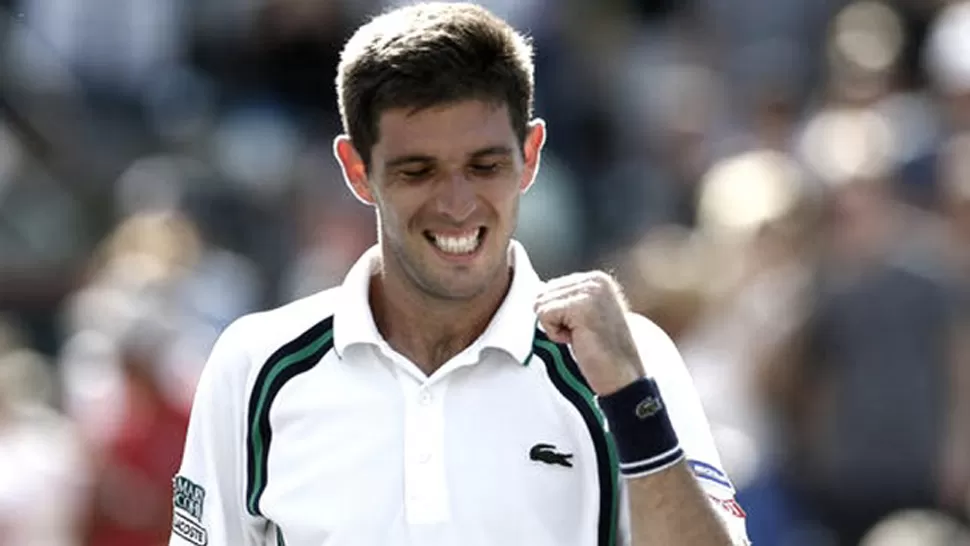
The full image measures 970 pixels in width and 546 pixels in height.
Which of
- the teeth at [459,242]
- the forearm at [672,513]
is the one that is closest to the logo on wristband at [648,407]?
the forearm at [672,513]

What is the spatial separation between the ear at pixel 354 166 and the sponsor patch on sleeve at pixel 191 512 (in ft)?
2.10

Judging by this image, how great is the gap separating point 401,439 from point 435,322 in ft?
0.88

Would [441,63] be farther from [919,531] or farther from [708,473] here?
[919,531]

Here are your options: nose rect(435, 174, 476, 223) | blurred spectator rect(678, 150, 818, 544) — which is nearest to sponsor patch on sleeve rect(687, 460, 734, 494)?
nose rect(435, 174, 476, 223)

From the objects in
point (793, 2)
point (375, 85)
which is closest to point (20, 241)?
point (793, 2)

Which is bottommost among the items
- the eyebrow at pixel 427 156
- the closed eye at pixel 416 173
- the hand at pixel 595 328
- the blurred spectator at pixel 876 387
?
the blurred spectator at pixel 876 387

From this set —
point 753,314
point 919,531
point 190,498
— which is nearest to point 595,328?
point 190,498

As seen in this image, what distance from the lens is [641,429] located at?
4.66 meters

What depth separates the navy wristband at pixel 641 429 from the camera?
4672 millimetres

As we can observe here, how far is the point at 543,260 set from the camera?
12539mm

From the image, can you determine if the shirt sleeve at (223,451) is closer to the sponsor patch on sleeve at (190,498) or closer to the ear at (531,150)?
the sponsor patch on sleeve at (190,498)

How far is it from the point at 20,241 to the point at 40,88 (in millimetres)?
1143

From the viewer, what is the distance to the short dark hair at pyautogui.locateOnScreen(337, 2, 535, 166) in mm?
4914

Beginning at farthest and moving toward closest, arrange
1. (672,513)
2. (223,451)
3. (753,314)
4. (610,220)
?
(610,220)
(753,314)
(223,451)
(672,513)
